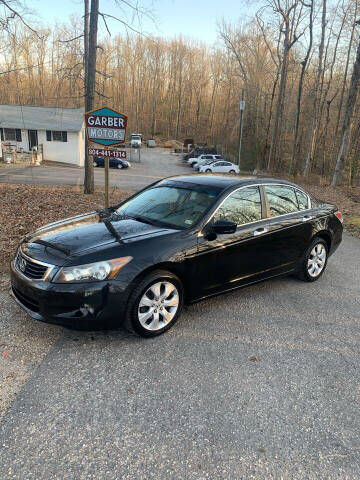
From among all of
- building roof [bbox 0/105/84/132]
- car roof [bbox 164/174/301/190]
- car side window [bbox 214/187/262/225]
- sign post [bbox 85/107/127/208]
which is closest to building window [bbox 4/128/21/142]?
building roof [bbox 0/105/84/132]

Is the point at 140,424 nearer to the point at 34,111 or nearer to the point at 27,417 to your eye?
the point at 27,417

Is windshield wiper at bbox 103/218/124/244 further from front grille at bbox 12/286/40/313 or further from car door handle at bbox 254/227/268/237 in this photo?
car door handle at bbox 254/227/268/237

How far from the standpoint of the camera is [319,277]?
5.62 m

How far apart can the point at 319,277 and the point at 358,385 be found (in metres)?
2.80

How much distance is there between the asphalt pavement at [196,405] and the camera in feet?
7.11

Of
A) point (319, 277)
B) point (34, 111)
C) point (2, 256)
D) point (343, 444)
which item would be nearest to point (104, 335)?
point (343, 444)

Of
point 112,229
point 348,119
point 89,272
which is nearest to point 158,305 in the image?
point 89,272

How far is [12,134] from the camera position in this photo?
31.0 meters

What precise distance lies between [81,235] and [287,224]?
9.07 feet

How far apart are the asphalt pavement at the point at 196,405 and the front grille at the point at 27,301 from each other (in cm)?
43

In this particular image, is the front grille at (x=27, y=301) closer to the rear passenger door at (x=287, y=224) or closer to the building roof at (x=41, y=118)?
the rear passenger door at (x=287, y=224)

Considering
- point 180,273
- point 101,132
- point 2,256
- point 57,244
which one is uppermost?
point 101,132

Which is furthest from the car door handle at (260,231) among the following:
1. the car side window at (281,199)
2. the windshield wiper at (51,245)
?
the windshield wiper at (51,245)

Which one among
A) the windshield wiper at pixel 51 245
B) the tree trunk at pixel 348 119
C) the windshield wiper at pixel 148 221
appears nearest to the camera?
the windshield wiper at pixel 51 245
